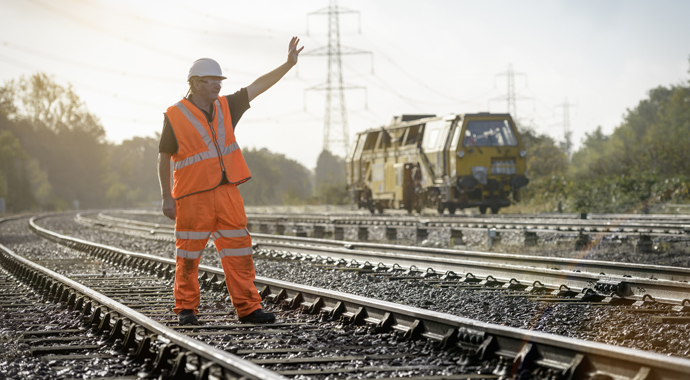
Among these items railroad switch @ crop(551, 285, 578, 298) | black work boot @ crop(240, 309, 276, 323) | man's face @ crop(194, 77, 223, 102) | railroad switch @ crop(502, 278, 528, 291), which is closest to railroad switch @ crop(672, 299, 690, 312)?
railroad switch @ crop(551, 285, 578, 298)

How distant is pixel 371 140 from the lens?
23.3 meters

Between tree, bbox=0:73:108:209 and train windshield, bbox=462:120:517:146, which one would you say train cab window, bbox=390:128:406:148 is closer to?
train windshield, bbox=462:120:517:146

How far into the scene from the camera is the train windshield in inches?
740

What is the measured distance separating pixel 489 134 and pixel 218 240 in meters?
15.0

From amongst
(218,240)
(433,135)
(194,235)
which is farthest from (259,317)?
(433,135)

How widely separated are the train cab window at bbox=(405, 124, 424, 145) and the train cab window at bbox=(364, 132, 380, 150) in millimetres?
2002

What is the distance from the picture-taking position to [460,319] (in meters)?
3.97

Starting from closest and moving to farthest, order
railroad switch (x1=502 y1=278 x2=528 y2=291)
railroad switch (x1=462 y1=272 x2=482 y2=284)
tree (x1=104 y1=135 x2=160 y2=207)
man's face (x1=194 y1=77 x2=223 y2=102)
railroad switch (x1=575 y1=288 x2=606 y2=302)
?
man's face (x1=194 y1=77 x2=223 y2=102), railroad switch (x1=575 y1=288 x2=606 y2=302), railroad switch (x1=502 y1=278 x2=528 y2=291), railroad switch (x1=462 y1=272 x2=482 y2=284), tree (x1=104 y1=135 x2=160 y2=207)

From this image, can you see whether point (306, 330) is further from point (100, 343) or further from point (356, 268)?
point (356, 268)

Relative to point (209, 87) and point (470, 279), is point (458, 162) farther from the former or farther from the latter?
point (209, 87)

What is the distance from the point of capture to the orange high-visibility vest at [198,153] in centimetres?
484

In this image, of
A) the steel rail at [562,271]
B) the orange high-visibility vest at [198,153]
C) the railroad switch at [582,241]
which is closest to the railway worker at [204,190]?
the orange high-visibility vest at [198,153]

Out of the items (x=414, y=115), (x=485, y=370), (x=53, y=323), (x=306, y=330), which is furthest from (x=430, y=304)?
(x=414, y=115)

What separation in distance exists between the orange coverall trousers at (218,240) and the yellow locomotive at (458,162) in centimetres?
1402
